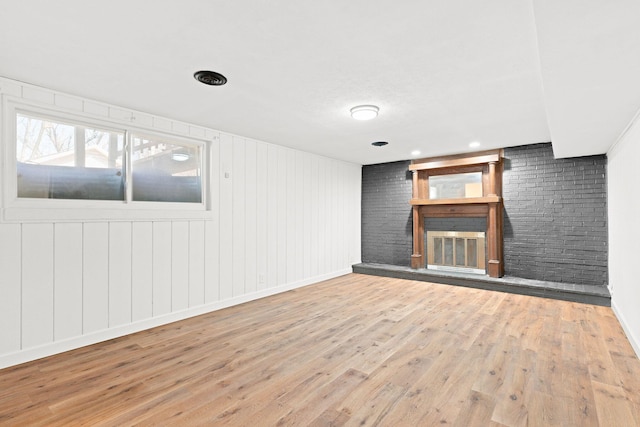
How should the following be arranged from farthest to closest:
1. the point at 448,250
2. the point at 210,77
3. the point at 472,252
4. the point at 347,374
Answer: the point at 448,250, the point at 472,252, the point at 210,77, the point at 347,374

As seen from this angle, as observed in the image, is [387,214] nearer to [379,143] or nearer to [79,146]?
[379,143]

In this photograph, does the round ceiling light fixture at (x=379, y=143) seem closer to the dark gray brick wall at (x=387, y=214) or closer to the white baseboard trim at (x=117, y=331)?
the dark gray brick wall at (x=387, y=214)

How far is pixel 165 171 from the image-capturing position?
370 cm

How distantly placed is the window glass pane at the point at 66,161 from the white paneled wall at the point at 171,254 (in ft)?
0.65

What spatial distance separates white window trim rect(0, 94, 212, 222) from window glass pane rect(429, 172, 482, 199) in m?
4.23

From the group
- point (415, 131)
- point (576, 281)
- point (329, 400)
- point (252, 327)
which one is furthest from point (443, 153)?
point (329, 400)

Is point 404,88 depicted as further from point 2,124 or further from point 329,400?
point 2,124

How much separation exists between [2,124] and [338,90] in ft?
9.13

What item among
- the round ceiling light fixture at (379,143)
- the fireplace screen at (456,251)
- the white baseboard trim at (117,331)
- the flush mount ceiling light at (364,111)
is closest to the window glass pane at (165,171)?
the white baseboard trim at (117,331)

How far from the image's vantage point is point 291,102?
3094 millimetres

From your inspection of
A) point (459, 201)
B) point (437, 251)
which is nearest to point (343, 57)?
point (459, 201)

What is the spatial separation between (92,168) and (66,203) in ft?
1.37

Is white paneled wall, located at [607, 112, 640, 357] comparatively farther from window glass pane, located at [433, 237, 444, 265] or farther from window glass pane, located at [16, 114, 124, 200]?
window glass pane, located at [16, 114, 124, 200]

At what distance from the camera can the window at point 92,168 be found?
2723 mm
